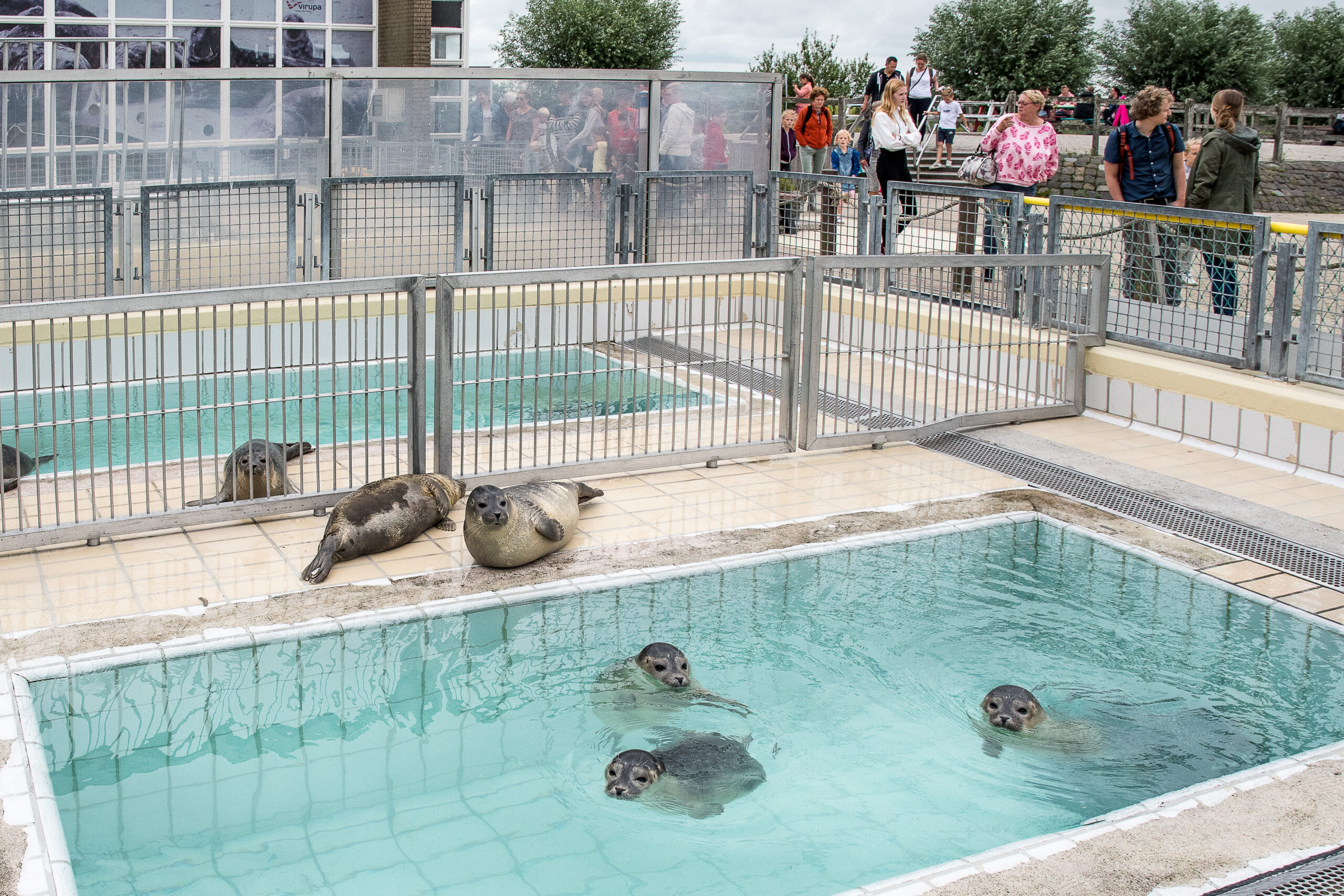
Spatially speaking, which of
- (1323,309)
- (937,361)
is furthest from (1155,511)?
(1323,309)

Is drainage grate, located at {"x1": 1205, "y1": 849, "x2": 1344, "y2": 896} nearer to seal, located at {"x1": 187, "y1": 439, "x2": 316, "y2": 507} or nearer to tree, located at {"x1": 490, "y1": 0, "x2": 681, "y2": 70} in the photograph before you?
seal, located at {"x1": 187, "y1": 439, "x2": 316, "y2": 507}

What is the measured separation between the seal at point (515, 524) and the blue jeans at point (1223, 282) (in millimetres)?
5112

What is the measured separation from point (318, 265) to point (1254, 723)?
32.0ft

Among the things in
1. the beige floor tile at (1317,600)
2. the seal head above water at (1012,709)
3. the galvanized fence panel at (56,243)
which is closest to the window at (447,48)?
the galvanized fence panel at (56,243)

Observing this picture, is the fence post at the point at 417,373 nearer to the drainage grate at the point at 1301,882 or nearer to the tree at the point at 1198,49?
the drainage grate at the point at 1301,882

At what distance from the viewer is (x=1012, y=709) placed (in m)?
4.73

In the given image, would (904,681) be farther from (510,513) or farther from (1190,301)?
(1190,301)

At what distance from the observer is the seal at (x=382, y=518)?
6.13 meters

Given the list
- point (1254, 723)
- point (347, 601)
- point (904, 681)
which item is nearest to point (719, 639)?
point (904, 681)

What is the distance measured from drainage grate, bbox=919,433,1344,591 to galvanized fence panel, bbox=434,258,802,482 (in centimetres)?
132

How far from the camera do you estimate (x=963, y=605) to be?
600 cm

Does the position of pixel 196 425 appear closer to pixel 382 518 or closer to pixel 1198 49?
pixel 382 518

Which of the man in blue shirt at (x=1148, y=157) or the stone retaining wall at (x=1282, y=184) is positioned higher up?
the stone retaining wall at (x=1282, y=184)

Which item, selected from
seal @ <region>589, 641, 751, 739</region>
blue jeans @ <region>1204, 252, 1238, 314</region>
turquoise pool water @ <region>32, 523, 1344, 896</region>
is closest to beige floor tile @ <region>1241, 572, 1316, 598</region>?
turquoise pool water @ <region>32, 523, 1344, 896</region>
